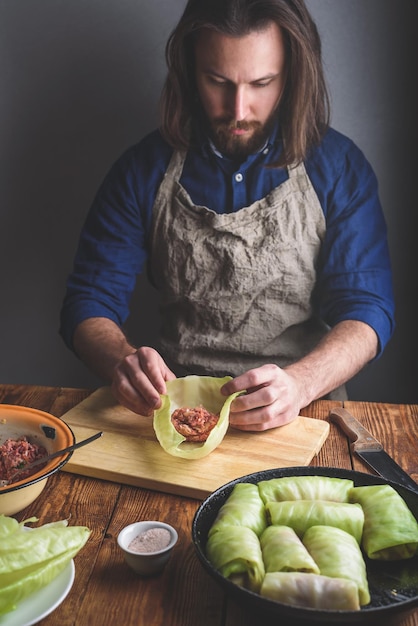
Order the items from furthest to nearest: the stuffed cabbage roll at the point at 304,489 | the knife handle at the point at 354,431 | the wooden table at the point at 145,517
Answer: the knife handle at the point at 354,431
the stuffed cabbage roll at the point at 304,489
the wooden table at the point at 145,517

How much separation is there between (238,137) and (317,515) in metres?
1.47


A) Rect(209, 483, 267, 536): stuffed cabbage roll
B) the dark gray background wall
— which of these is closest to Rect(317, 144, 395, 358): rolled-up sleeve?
the dark gray background wall

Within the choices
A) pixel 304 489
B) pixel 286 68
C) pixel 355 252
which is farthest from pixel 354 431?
pixel 286 68

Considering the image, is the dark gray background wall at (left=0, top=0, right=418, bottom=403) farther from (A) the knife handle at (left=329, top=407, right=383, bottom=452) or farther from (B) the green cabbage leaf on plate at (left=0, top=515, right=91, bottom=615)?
(B) the green cabbage leaf on plate at (left=0, top=515, right=91, bottom=615)

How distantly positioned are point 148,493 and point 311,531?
1.50 feet

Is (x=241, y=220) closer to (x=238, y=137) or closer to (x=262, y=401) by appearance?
(x=238, y=137)

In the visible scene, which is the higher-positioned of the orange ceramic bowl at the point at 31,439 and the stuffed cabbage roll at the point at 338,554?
the stuffed cabbage roll at the point at 338,554

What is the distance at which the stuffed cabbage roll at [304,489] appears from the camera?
1.21 meters

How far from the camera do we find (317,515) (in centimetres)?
114

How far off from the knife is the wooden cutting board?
0.20 ft

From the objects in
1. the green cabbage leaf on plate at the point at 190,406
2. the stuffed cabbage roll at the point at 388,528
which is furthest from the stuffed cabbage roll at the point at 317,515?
the green cabbage leaf on plate at the point at 190,406

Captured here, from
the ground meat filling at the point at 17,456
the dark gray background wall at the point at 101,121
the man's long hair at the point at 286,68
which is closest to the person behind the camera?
the ground meat filling at the point at 17,456

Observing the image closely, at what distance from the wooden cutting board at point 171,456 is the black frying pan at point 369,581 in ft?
0.73

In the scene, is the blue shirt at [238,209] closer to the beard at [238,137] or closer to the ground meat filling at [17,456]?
the beard at [238,137]
